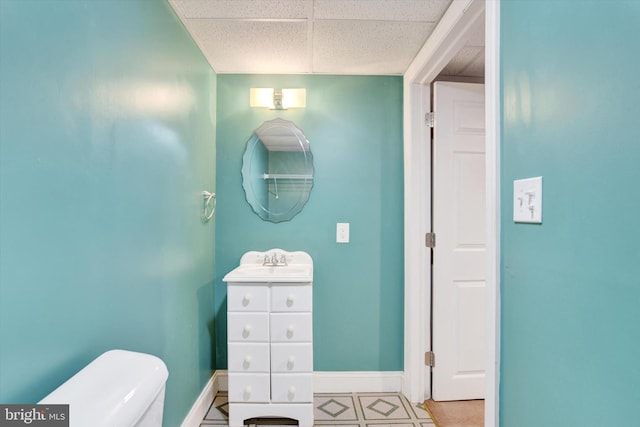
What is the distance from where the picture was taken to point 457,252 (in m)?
1.92

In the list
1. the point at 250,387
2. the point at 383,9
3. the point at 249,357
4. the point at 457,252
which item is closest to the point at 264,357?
the point at 249,357

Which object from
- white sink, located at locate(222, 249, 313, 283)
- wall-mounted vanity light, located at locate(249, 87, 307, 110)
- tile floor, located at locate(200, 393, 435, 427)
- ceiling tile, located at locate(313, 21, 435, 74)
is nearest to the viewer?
ceiling tile, located at locate(313, 21, 435, 74)

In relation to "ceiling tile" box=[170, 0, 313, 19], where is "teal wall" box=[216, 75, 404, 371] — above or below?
below

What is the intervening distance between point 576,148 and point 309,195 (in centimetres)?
153

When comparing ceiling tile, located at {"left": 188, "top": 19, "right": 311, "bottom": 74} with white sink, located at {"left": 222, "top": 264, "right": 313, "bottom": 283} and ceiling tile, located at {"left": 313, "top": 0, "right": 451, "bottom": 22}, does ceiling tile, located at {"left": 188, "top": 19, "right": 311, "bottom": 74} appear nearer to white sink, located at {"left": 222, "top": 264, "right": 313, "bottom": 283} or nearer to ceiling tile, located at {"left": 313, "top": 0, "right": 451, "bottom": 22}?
ceiling tile, located at {"left": 313, "top": 0, "right": 451, "bottom": 22}

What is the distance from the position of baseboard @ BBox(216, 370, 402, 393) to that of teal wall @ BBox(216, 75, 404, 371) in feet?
0.15

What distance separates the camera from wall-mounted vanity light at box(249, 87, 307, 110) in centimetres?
201

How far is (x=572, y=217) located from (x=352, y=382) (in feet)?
5.91

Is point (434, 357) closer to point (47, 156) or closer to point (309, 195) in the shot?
point (309, 195)

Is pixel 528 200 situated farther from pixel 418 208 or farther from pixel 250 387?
pixel 250 387

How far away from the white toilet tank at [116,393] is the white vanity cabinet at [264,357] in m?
0.84

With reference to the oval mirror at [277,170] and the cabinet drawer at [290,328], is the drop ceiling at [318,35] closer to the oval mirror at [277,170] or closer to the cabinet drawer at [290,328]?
the oval mirror at [277,170]

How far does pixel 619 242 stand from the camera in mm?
599

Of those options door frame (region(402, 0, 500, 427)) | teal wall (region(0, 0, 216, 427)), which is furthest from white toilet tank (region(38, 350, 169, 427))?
door frame (region(402, 0, 500, 427))
